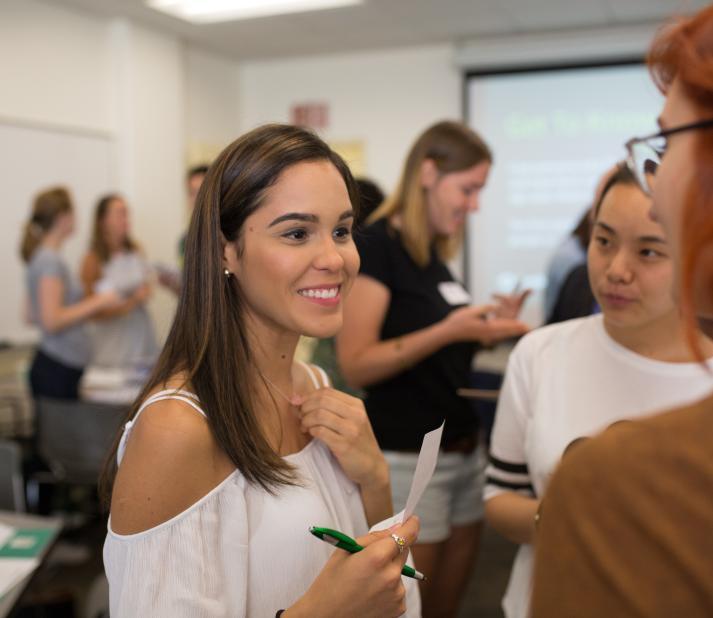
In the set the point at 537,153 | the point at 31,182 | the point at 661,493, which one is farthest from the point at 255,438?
the point at 537,153

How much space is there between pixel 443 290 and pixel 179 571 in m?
1.32

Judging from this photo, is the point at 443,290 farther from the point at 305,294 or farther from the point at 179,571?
the point at 179,571

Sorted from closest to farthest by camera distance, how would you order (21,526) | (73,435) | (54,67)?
(21,526), (73,435), (54,67)

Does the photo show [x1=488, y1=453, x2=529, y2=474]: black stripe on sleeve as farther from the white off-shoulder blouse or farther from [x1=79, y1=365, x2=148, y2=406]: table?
[x1=79, y1=365, x2=148, y2=406]: table

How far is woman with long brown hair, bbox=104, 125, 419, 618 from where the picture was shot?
0.98 metres

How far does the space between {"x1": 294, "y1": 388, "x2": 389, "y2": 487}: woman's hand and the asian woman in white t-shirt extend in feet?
0.92

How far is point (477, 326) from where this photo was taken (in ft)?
6.39

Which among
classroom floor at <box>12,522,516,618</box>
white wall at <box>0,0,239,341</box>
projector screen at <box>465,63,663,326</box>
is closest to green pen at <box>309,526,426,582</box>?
classroom floor at <box>12,522,516,618</box>

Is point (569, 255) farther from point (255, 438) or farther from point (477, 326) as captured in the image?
point (255, 438)

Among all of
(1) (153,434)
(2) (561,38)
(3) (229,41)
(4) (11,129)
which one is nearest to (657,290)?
(1) (153,434)

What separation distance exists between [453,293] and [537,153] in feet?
13.9

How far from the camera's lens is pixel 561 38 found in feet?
18.6

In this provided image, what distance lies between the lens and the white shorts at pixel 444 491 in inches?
77.2

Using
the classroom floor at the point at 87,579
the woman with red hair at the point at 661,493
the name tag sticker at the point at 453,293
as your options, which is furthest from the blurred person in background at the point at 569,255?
the woman with red hair at the point at 661,493
